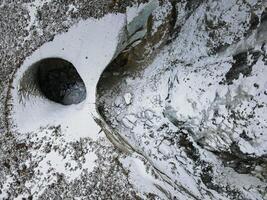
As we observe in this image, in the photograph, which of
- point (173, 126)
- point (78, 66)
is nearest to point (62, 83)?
point (78, 66)

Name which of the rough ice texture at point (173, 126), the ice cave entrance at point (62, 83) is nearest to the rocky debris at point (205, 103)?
the rough ice texture at point (173, 126)

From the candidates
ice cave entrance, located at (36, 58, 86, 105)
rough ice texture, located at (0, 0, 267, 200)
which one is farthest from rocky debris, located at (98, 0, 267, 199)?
ice cave entrance, located at (36, 58, 86, 105)

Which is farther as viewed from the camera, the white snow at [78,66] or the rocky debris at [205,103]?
Answer: the white snow at [78,66]

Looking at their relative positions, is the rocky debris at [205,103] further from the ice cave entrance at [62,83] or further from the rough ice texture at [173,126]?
the ice cave entrance at [62,83]

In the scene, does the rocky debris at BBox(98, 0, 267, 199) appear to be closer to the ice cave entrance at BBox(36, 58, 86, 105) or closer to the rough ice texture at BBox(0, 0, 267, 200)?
the rough ice texture at BBox(0, 0, 267, 200)

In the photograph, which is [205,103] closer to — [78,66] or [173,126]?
[173,126]

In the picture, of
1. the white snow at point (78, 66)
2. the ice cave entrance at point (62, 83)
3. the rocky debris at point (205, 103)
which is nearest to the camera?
the rocky debris at point (205, 103)
